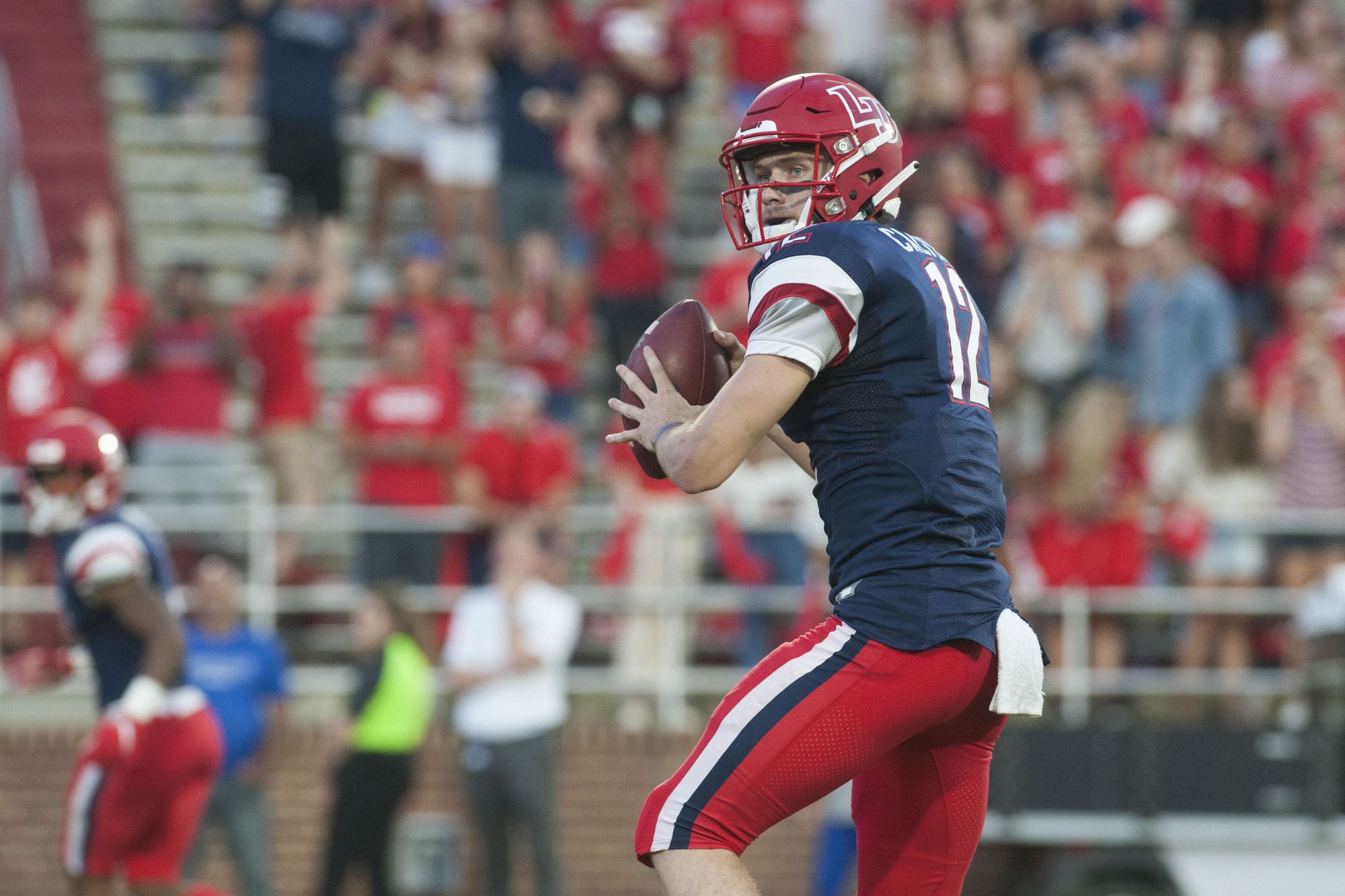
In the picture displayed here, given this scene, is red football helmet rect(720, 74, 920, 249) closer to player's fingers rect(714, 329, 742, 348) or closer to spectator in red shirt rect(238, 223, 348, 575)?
player's fingers rect(714, 329, 742, 348)

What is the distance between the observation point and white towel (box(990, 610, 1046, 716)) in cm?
399

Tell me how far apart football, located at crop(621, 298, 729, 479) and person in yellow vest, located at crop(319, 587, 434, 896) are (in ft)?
18.5

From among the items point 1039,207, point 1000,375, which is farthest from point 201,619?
point 1039,207

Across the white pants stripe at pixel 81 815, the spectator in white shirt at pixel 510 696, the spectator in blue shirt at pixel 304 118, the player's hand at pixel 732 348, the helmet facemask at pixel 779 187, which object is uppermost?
the spectator in blue shirt at pixel 304 118

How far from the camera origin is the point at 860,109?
4.16 metres

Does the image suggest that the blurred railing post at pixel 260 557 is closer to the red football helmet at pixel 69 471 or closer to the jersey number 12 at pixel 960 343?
the red football helmet at pixel 69 471

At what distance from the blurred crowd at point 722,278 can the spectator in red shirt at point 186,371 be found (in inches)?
0.8

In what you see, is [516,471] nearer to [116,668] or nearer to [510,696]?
[510,696]

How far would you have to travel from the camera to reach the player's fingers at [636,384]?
164 inches

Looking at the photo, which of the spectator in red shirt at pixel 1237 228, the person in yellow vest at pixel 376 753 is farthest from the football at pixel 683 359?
the spectator in red shirt at pixel 1237 228

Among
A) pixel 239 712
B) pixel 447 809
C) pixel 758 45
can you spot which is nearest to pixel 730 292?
pixel 758 45

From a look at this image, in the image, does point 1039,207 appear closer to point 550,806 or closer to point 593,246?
point 593,246

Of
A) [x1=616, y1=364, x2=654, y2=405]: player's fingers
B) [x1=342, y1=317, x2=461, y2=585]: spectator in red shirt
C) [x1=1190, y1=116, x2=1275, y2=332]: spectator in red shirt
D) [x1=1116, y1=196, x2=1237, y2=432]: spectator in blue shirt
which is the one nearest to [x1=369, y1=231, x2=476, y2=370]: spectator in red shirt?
[x1=342, y1=317, x2=461, y2=585]: spectator in red shirt

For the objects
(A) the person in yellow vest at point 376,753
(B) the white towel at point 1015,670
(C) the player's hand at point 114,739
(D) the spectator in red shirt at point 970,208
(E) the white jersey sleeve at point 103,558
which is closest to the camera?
(B) the white towel at point 1015,670
